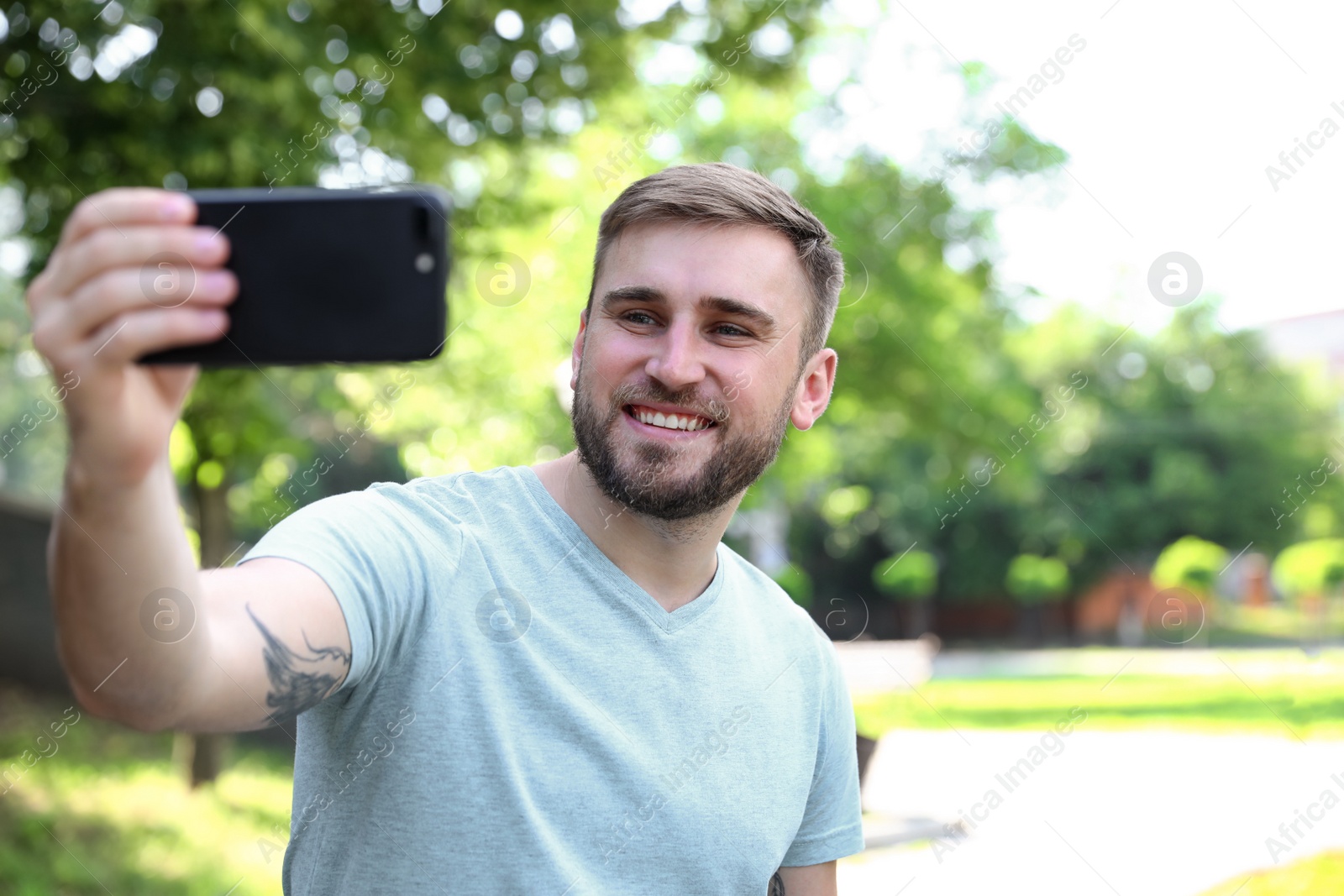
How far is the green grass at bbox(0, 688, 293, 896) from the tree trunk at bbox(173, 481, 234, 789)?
0.49 ft

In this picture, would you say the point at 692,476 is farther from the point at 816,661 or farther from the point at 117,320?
the point at 117,320

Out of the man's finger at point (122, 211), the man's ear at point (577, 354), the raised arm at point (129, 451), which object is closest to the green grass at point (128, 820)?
the man's ear at point (577, 354)

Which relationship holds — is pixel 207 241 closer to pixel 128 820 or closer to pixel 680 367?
pixel 680 367

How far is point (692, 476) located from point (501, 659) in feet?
1.75

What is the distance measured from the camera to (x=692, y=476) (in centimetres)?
217

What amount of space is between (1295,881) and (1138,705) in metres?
10.6

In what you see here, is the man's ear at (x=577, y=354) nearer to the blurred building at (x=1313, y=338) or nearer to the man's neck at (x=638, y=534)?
the man's neck at (x=638, y=534)

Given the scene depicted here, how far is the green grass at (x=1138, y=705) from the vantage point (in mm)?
13133

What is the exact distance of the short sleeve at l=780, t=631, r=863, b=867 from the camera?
2.45 meters

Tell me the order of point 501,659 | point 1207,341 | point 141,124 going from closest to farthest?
point 501,659
point 141,124
point 1207,341

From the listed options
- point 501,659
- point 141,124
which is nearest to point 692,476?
point 501,659

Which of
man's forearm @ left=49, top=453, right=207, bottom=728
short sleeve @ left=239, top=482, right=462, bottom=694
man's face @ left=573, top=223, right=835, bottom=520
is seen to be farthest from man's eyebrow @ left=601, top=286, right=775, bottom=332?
man's forearm @ left=49, top=453, right=207, bottom=728

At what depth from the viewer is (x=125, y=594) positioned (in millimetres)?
1103

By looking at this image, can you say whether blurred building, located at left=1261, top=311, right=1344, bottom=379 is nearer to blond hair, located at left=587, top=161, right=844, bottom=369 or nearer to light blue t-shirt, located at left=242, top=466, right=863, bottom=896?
blond hair, located at left=587, top=161, right=844, bottom=369
